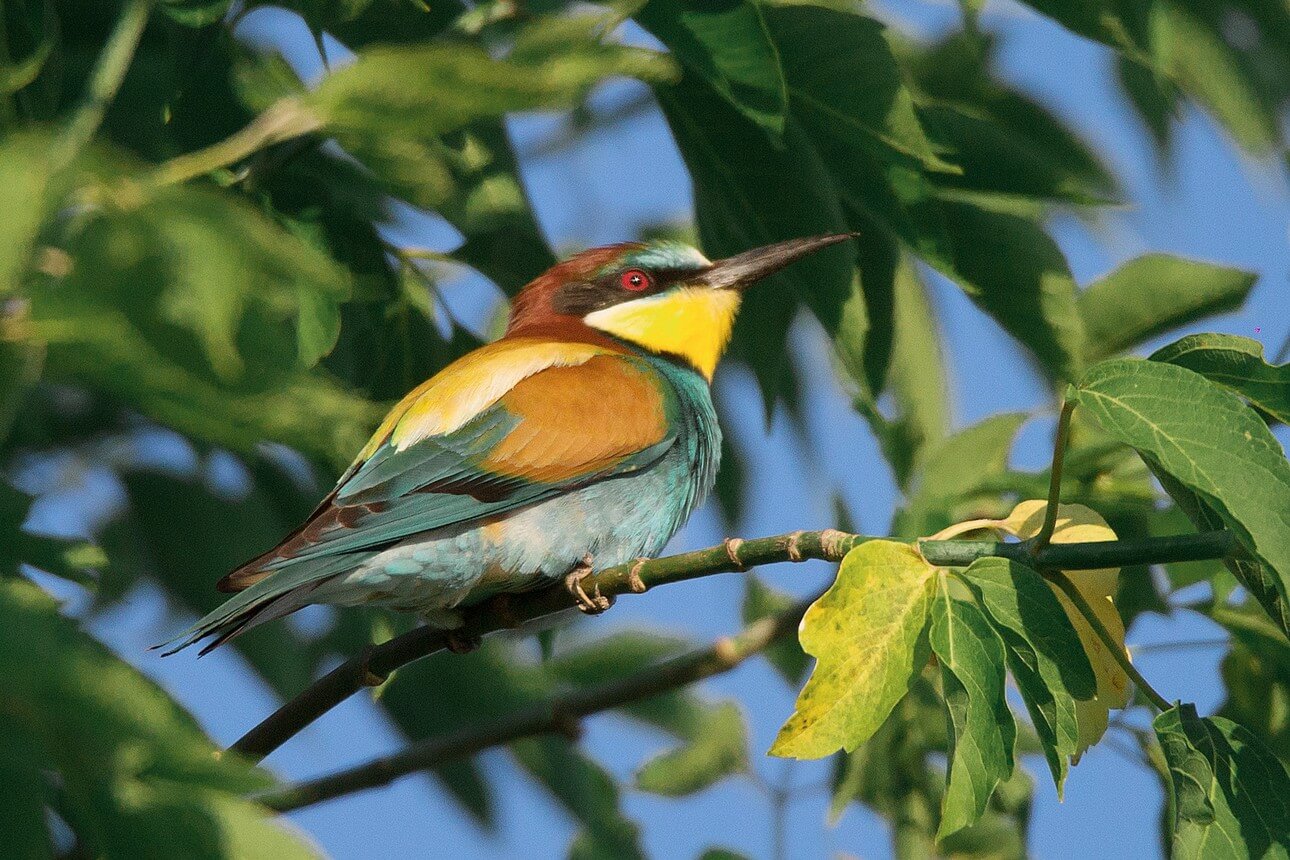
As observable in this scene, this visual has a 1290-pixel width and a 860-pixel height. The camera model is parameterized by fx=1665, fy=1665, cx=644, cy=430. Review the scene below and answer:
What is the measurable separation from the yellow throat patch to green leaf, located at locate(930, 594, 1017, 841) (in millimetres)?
2034

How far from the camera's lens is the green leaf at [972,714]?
1.56m

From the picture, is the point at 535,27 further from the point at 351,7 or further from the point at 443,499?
the point at 443,499

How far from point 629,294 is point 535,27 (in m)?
2.34

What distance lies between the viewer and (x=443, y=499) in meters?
2.86

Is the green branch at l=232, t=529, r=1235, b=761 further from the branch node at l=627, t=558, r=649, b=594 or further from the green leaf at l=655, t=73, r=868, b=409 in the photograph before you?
the green leaf at l=655, t=73, r=868, b=409

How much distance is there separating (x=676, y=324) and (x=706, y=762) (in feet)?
3.26

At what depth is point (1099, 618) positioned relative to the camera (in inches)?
72.7

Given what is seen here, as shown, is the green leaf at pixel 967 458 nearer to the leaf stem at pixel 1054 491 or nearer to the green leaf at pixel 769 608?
the green leaf at pixel 769 608

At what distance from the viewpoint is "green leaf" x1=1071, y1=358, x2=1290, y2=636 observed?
4.99ft

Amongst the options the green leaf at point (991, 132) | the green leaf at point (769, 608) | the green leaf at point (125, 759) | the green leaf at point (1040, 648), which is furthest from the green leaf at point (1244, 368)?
the green leaf at point (769, 608)

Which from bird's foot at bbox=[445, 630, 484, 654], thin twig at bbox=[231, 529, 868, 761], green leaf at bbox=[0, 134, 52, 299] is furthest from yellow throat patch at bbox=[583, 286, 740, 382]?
green leaf at bbox=[0, 134, 52, 299]

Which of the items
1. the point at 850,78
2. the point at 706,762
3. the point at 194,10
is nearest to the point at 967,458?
the point at 850,78

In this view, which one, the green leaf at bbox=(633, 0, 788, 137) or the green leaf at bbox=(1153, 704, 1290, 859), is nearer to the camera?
the green leaf at bbox=(1153, 704, 1290, 859)

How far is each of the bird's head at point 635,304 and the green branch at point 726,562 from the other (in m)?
1.21
